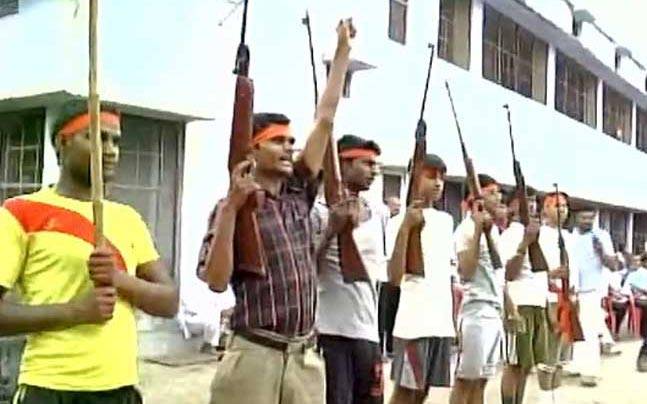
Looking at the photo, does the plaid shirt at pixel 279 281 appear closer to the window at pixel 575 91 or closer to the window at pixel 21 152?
the window at pixel 21 152

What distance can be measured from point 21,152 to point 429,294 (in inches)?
226

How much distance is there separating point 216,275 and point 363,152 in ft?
5.28

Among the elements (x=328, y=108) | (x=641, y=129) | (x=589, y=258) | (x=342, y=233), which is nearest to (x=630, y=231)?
(x=641, y=129)

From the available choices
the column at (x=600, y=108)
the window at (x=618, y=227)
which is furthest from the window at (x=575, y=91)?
the window at (x=618, y=227)

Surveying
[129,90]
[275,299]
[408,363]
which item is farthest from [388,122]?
[275,299]

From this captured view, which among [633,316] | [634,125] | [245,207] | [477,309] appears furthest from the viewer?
[634,125]

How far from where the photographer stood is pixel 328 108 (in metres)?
3.83

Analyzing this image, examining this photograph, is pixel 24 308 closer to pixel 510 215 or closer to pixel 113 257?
pixel 113 257

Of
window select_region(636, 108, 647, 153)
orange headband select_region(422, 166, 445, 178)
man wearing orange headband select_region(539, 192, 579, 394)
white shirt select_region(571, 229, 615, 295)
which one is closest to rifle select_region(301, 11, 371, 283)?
orange headband select_region(422, 166, 445, 178)

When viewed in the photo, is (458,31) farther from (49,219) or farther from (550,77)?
(49,219)

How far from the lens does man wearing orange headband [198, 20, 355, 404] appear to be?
3.26 meters

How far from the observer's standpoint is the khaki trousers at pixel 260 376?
3381 mm

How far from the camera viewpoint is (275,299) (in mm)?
3434

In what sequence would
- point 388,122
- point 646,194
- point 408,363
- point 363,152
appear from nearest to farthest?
1. point 363,152
2. point 408,363
3. point 388,122
4. point 646,194
